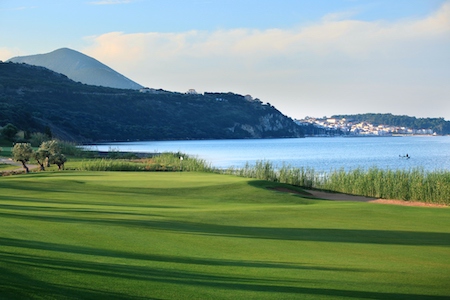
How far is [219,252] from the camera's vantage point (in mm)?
11320

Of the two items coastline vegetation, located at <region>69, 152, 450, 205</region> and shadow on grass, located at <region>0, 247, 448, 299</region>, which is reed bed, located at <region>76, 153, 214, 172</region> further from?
shadow on grass, located at <region>0, 247, 448, 299</region>

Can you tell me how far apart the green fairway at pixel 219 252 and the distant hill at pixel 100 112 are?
253ft

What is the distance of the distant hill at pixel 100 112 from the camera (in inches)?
4565

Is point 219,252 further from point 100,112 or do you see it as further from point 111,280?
point 100,112

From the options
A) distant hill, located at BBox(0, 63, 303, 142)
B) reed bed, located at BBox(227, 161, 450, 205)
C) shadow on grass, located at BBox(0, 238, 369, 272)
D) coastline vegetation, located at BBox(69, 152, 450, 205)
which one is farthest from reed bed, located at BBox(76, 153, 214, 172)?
distant hill, located at BBox(0, 63, 303, 142)

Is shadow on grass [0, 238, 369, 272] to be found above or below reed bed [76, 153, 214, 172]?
above

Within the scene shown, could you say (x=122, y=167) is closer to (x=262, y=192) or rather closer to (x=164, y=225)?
(x=262, y=192)

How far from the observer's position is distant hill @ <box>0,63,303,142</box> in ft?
380

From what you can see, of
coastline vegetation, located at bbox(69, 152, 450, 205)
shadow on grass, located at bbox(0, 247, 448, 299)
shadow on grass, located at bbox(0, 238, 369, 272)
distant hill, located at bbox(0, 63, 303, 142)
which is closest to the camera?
shadow on grass, located at bbox(0, 247, 448, 299)

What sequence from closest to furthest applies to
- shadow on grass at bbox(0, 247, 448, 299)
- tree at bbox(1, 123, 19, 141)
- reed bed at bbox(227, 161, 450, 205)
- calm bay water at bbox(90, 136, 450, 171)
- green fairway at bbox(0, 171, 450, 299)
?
shadow on grass at bbox(0, 247, 448, 299) → green fairway at bbox(0, 171, 450, 299) → reed bed at bbox(227, 161, 450, 205) → tree at bbox(1, 123, 19, 141) → calm bay water at bbox(90, 136, 450, 171)

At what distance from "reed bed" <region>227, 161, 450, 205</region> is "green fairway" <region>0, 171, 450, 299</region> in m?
9.55

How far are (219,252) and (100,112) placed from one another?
470ft

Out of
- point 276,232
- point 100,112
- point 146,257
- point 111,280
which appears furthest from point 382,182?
point 100,112

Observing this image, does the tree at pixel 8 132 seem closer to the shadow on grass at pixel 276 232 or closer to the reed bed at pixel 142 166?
the reed bed at pixel 142 166
